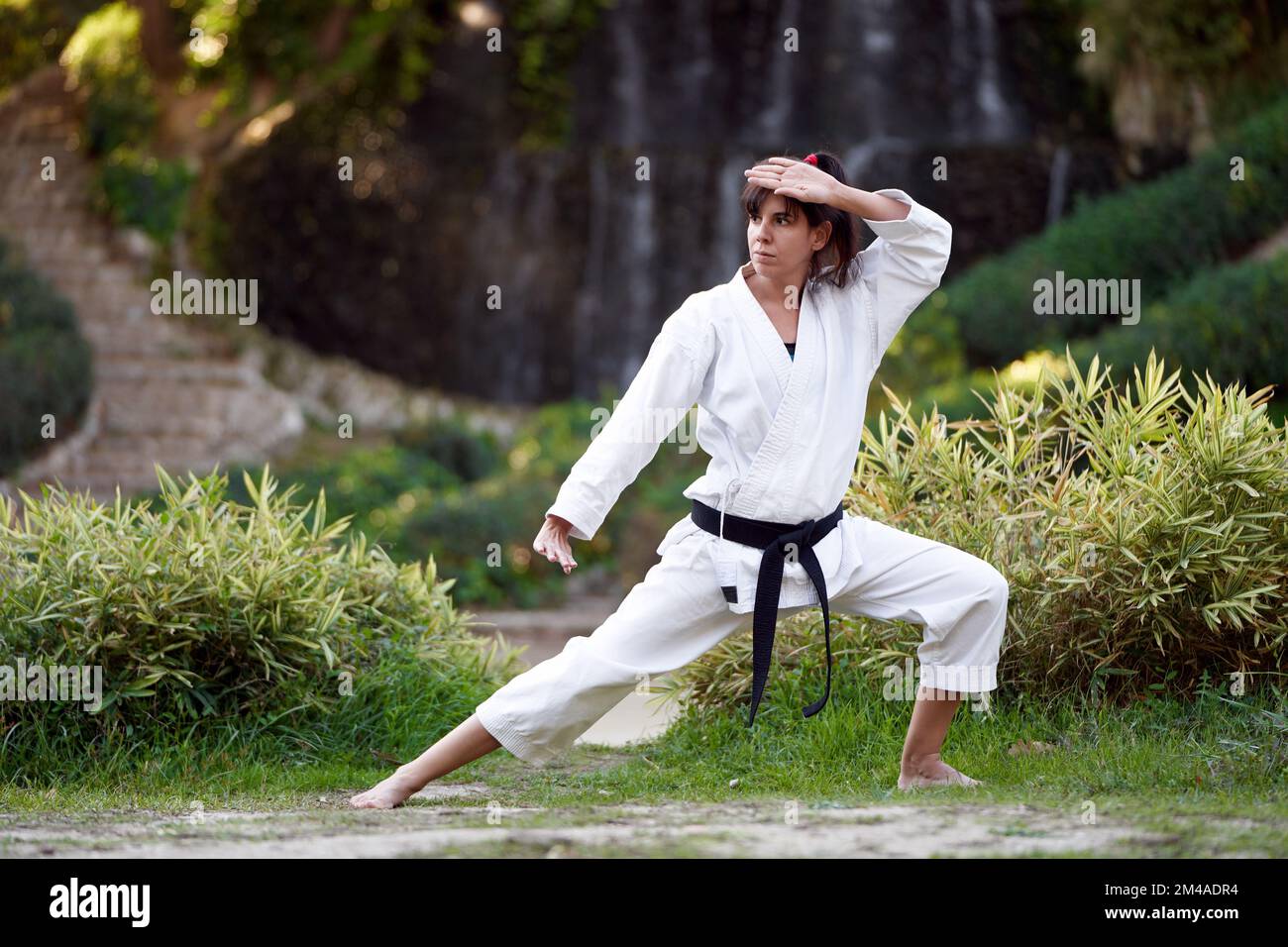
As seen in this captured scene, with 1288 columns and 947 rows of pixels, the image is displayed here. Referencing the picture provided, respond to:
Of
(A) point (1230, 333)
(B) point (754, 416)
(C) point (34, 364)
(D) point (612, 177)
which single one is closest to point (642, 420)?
(B) point (754, 416)

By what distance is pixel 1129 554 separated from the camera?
4.43 metres

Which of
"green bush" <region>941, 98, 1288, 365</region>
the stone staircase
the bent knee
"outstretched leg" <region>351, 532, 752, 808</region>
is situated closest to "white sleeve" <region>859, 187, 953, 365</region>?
the bent knee

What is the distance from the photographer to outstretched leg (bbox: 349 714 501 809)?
3.82 m

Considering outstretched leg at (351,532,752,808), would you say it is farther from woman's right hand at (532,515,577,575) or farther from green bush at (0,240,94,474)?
green bush at (0,240,94,474)

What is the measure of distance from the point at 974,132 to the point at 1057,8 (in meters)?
1.57

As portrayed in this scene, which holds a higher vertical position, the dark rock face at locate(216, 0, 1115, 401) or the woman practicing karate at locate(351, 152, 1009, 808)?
the dark rock face at locate(216, 0, 1115, 401)

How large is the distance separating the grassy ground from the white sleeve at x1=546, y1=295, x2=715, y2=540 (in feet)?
2.48

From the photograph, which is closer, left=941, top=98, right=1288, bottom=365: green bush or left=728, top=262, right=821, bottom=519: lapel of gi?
left=728, top=262, right=821, bottom=519: lapel of gi

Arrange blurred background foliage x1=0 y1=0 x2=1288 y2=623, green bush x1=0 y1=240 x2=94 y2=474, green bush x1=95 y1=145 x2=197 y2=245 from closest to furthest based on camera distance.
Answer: green bush x1=0 y1=240 x2=94 y2=474 < blurred background foliage x1=0 y1=0 x2=1288 y2=623 < green bush x1=95 y1=145 x2=197 y2=245

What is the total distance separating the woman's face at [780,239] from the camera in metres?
3.84

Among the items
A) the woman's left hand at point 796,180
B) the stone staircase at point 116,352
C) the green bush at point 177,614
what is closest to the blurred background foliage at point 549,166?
the stone staircase at point 116,352

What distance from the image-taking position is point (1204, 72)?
14.7 meters

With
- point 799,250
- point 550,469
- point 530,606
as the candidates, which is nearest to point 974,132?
point 550,469

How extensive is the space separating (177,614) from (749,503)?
73.2 inches
